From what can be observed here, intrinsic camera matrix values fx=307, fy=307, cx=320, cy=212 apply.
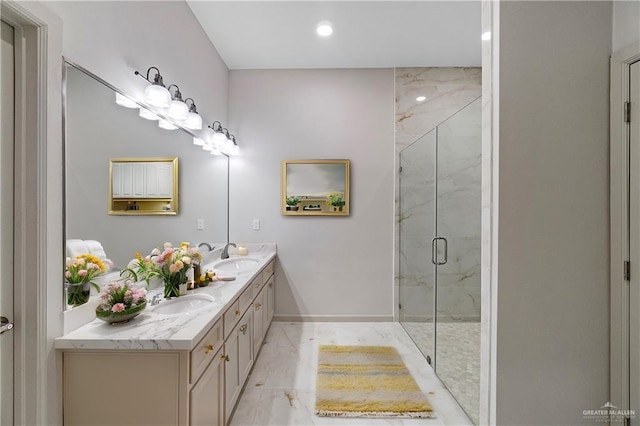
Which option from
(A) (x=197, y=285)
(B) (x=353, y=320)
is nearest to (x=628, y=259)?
(A) (x=197, y=285)

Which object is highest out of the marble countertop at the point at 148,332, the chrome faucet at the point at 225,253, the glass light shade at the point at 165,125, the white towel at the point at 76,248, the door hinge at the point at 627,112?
the glass light shade at the point at 165,125

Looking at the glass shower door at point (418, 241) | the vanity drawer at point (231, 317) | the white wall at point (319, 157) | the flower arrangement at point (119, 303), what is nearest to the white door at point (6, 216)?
the flower arrangement at point (119, 303)

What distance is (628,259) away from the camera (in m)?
1.34

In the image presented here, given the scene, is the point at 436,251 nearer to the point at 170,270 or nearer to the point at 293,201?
the point at 293,201

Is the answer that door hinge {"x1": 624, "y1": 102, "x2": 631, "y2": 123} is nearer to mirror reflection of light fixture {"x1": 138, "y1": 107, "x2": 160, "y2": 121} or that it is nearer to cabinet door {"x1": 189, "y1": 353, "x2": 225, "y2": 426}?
cabinet door {"x1": 189, "y1": 353, "x2": 225, "y2": 426}

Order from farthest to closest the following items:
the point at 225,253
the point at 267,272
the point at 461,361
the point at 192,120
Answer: the point at 225,253, the point at 267,272, the point at 192,120, the point at 461,361

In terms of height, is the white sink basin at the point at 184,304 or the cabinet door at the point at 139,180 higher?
the cabinet door at the point at 139,180

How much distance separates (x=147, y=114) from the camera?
1850mm

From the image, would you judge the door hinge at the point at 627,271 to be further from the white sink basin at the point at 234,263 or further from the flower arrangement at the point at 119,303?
the white sink basin at the point at 234,263

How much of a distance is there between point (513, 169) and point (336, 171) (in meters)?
2.17

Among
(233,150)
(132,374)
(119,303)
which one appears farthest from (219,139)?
(132,374)

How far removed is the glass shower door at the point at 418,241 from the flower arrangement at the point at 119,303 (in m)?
2.12

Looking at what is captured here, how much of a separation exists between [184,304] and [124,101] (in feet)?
3.82

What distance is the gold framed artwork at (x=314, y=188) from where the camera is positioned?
3420 mm
